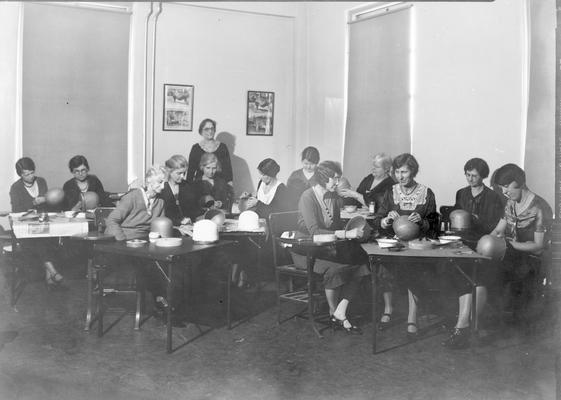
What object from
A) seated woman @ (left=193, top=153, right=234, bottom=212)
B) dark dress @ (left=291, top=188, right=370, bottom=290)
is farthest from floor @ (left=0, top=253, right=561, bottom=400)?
seated woman @ (left=193, top=153, right=234, bottom=212)

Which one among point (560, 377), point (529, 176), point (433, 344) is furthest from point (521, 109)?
point (560, 377)

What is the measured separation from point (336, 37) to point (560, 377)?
588 cm

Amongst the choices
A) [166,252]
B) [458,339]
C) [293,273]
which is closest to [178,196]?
[293,273]

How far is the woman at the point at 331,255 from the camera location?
14.7ft

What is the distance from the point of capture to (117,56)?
792 cm

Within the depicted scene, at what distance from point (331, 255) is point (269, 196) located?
6.13ft

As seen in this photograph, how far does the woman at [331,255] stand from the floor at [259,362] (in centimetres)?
25

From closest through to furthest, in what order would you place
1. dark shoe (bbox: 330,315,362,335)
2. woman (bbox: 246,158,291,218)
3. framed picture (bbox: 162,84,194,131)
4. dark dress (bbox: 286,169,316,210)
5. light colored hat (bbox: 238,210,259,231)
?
dark shoe (bbox: 330,315,362,335)
light colored hat (bbox: 238,210,259,231)
woman (bbox: 246,158,291,218)
dark dress (bbox: 286,169,316,210)
framed picture (bbox: 162,84,194,131)

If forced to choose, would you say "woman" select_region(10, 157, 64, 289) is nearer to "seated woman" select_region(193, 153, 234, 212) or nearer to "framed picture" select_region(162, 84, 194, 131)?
"seated woman" select_region(193, 153, 234, 212)

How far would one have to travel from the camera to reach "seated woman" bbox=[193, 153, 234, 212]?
245 inches

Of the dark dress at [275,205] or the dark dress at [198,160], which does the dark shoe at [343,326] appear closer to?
the dark dress at [275,205]

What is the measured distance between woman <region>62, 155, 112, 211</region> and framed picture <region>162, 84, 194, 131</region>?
2058 millimetres

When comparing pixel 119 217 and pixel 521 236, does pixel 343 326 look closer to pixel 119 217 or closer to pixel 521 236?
pixel 521 236

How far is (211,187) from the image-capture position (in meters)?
6.44
